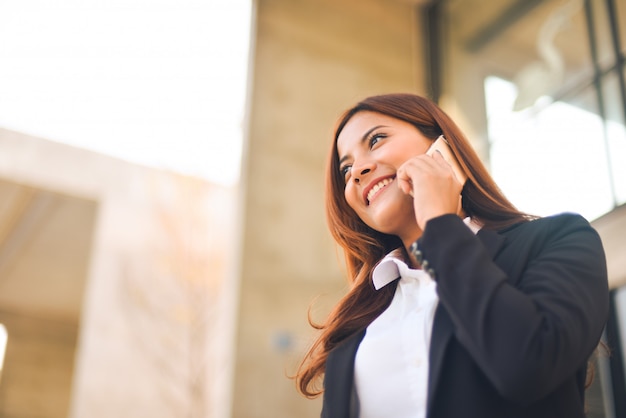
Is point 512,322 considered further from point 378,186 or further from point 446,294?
point 378,186

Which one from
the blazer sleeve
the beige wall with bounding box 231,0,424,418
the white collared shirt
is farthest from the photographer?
the beige wall with bounding box 231,0,424,418

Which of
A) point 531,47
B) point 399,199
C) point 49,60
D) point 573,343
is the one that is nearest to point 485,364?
point 573,343

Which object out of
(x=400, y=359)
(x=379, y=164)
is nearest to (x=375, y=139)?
(x=379, y=164)

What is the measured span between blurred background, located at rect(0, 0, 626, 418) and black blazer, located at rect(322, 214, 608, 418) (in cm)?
281

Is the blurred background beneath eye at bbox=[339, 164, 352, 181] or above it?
above

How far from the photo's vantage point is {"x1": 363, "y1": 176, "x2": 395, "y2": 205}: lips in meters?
1.24

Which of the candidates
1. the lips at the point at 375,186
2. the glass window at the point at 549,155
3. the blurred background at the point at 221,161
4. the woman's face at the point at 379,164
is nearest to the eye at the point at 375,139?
the woman's face at the point at 379,164

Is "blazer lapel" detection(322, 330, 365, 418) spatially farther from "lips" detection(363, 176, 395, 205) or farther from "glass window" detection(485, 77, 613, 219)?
"glass window" detection(485, 77, 613, 219)

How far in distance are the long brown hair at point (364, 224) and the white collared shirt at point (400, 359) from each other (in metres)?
0.15

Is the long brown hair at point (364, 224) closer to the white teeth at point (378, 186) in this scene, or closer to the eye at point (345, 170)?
the eye at point (345, 170)

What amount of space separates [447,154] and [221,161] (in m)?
6.49

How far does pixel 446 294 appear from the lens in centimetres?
93

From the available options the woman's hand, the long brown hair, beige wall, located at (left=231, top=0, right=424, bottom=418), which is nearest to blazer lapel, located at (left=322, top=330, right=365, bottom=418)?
the long brown hair

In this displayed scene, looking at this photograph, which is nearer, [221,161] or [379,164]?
[379,164]
